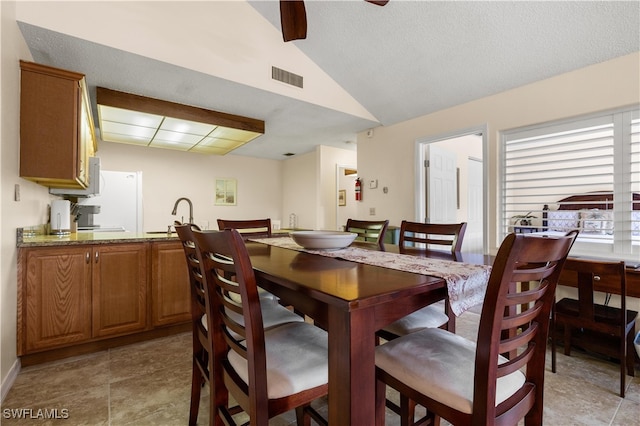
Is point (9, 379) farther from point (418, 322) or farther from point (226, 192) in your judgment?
point (226, 192)

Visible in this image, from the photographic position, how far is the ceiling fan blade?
5.87ft

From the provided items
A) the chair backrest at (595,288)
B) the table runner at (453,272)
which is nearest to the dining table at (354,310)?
the table runner at (453,272)

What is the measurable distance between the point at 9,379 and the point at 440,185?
4264 millimetres

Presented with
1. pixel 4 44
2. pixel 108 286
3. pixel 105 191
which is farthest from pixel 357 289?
pixel 105 191

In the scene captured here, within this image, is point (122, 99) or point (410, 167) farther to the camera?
point (410, 167)

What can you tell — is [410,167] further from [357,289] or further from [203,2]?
[357,289]

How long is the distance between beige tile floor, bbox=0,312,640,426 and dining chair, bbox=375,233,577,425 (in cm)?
73

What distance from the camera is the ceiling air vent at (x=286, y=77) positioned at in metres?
3.13

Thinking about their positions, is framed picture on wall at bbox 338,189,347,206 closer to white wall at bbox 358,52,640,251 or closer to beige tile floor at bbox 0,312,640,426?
white wall at bbox 358,52,640,251

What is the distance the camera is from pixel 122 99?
10.1ft

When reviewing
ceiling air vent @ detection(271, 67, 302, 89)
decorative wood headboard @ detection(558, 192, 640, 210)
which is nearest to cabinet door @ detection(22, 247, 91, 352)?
ceiling air vent @ detection(271, 67, 302, 89)

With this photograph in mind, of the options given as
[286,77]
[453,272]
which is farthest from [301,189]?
[453,272]

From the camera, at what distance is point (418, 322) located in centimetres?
142

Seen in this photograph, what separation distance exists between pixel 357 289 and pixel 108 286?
7.60ft
